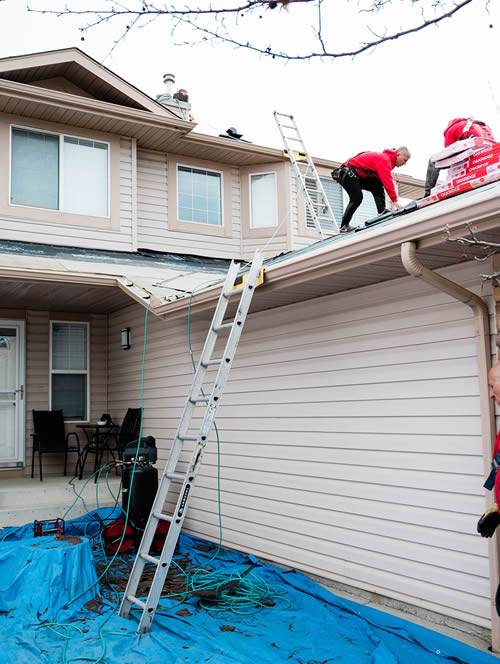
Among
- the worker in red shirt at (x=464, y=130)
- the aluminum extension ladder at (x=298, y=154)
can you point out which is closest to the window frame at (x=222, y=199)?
the aluminum extension ladder at (x=298, y=154)

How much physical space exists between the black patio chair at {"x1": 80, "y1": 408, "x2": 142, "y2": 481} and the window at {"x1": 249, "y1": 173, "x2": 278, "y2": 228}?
13.8 feet

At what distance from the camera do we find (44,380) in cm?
923

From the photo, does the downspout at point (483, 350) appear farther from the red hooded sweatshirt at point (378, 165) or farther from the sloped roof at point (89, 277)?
the sloped roof at point (89, 277)

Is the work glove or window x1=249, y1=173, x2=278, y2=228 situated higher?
window x1=249, y1=173, x2=278, y2=228

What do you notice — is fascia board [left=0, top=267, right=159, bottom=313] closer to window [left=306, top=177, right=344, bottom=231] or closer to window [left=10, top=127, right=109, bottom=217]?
window [left=10, top=127, right=109, bottom=217]

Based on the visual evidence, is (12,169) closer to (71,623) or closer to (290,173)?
(290,173)

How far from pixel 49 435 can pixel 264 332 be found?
418cm

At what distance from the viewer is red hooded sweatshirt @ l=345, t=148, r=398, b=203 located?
22.0ft

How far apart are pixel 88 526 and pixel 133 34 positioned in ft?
20.0

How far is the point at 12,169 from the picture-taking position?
29.2 feet

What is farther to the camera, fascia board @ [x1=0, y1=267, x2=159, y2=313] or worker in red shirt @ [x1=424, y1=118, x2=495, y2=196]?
fascia board @ [x1=0, y1=267, x2=159, y2=313]

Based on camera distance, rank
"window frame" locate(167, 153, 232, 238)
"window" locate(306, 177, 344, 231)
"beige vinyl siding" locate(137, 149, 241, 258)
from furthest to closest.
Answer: "window" locate(306, 177, 344, 231), "window frame" locate(167, 153, 232, 238), "beige vinyl siding" locate(137, 149, 241, 258)

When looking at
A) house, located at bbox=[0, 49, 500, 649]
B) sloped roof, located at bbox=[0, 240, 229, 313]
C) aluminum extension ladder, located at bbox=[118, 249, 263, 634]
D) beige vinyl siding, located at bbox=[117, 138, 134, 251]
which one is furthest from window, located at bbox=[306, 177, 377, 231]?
aluminum extension ladder, located at bbox=[118, 249, 263, 634]

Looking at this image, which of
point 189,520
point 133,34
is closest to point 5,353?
point 189,520
